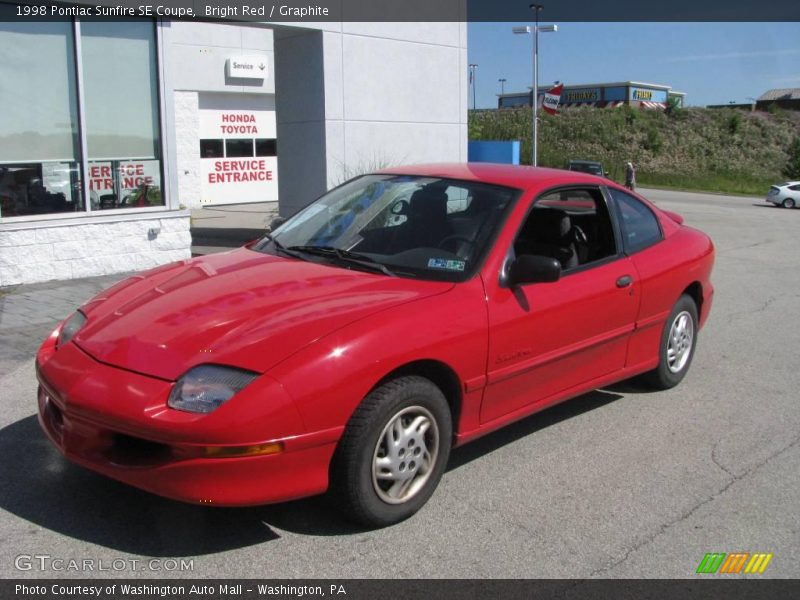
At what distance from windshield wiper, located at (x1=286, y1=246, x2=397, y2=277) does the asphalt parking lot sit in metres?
1.16

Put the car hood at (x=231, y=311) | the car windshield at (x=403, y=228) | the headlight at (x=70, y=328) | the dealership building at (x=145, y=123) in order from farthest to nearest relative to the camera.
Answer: the dealership building at (x=145, y=123)
the car windshield at (x=403, y=228)
the headlight at (x=70, y=328)
the car hood at (x=231, y=311)

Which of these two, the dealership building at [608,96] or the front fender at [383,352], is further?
the dealership building at [608,96]

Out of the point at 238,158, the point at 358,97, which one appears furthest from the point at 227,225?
the point at 238,158

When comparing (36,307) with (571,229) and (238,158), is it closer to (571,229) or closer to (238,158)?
(571,229)

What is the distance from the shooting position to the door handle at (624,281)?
5080 millimetres

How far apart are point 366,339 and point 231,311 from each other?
0.66 metres

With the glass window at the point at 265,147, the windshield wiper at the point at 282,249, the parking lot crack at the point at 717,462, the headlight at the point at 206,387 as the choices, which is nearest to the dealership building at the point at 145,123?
the windshield wiper at the point at 282,249

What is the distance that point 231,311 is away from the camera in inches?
149

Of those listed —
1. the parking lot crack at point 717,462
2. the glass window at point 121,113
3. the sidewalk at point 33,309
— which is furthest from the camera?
the glass window at point 121,113

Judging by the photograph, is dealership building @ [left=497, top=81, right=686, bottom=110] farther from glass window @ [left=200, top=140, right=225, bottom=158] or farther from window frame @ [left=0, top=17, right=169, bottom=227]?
window frame @ [left=0, top=17, right=169, bottom=227]

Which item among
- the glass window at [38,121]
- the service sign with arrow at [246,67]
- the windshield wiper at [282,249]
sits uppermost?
the service sign with arrow at [246,67]

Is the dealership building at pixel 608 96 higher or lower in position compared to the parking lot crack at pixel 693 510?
higher

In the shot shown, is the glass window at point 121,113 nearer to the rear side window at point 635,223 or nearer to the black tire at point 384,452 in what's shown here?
the rear side window at point 635,223

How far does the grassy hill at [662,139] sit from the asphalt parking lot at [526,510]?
5038 cm
